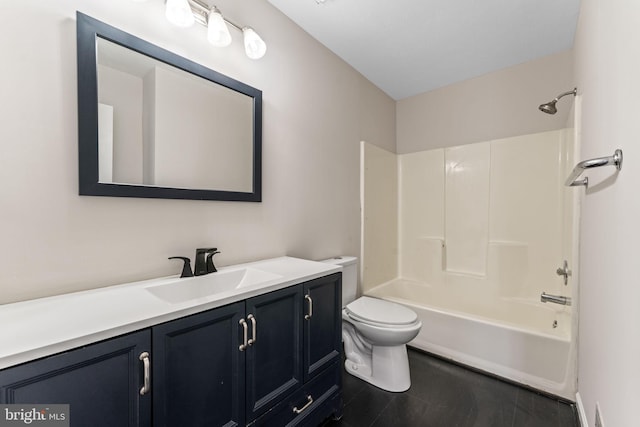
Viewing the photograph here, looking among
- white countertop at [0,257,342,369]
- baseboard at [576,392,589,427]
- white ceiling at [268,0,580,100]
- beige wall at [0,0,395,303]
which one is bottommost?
baseboard at [576,392,589,427]

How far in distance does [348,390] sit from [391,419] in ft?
1.09

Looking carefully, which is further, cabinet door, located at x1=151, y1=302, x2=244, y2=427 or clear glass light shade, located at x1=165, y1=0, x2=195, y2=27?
clear glass light shade, located at x1=165, y1=0, x2=195, y2=27

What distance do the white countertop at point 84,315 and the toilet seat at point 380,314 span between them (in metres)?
0.83

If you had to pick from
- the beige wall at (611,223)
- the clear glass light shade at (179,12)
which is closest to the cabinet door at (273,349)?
the beige wall at (611,223)

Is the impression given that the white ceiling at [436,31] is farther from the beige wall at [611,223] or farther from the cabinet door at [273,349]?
the cabinet door at [273,349]

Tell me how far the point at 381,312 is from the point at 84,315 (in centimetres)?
157

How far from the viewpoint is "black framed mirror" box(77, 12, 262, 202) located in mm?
1030

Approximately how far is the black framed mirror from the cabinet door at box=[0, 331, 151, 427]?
0.62m

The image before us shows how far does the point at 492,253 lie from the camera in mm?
2480

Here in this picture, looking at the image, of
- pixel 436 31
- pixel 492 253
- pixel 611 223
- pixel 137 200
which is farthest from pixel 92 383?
pixel 492 253

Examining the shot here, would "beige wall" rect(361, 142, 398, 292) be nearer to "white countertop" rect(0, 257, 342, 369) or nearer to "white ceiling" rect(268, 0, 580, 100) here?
"white ceiling" rect(268, 0, 580, 100)

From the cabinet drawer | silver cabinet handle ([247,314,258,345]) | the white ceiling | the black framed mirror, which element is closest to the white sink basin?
silver cabinet handle ([247,314,258,345])

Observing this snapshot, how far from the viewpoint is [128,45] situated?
1.11m

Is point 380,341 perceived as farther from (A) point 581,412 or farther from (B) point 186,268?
(B) point 186,268
